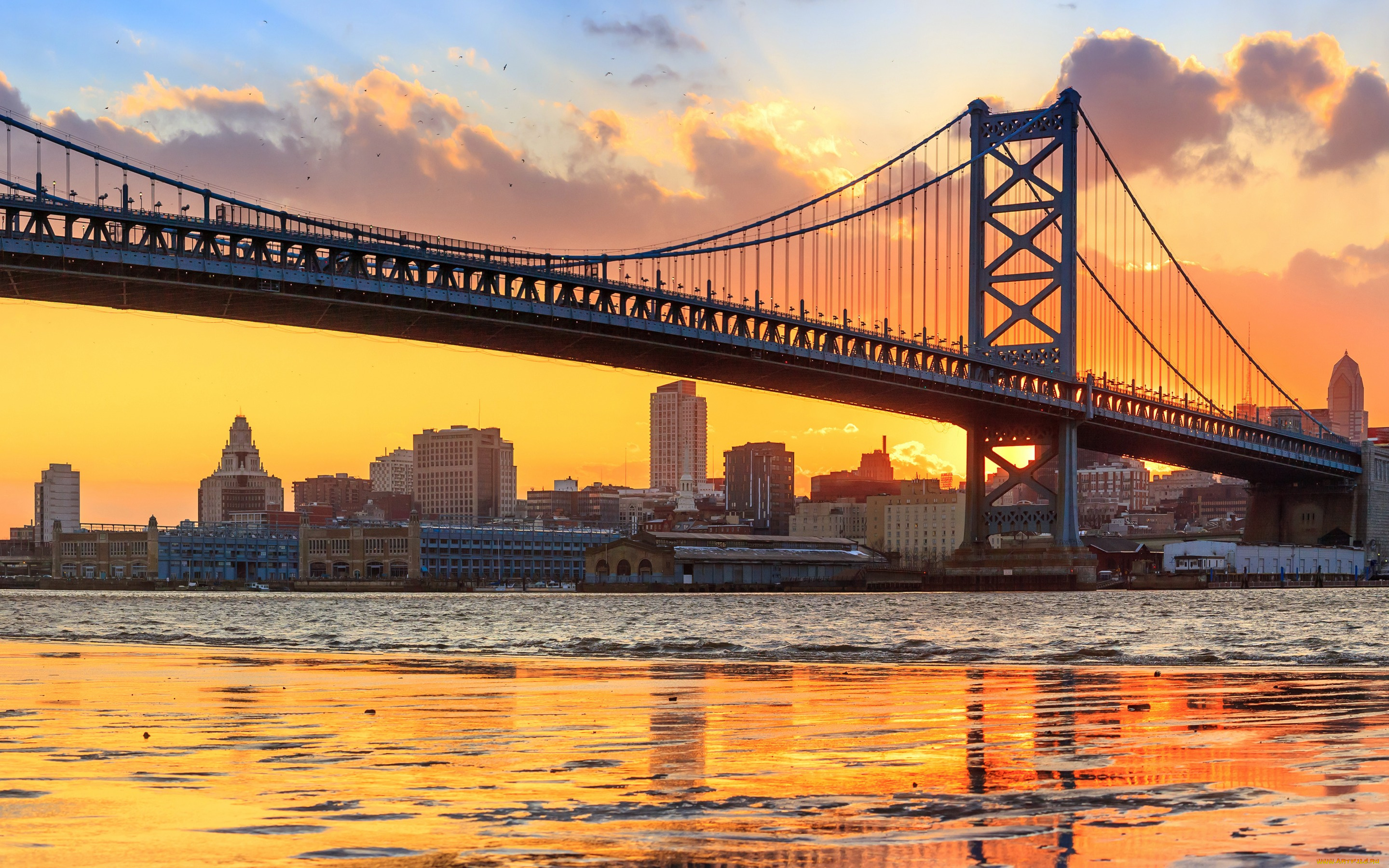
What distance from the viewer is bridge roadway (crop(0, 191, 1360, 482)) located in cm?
6544

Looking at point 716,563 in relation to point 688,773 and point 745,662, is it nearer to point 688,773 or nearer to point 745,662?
point 745,662

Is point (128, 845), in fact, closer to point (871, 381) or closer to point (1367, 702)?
point (1367, 702)

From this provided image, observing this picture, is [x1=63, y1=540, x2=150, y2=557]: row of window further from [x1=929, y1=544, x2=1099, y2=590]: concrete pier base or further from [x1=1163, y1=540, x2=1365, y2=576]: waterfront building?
[x1=1163, y1=540, x2=1365, y2=576]: waterfront building

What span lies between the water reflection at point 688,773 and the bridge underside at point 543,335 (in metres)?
49.5

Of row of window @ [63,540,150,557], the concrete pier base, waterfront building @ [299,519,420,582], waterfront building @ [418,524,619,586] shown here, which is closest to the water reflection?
the concrete pier base

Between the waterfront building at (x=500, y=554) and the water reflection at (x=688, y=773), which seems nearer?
the water reflection at (x=688, y=773)

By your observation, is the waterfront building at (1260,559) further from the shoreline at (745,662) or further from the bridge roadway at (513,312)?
the shoreline at (745,662)

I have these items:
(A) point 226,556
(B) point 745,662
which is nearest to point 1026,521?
(B) point 745,662

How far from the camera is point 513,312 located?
77.2 metres

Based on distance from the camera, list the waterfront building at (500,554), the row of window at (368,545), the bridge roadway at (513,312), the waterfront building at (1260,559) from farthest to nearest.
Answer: the waterfront building at (500,554) < the row of window at (368,545) < the waterfront building at (1260,559) < the bridge roadway at (513,312)

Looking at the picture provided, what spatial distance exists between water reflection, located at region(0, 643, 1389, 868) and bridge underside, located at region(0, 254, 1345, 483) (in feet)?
163

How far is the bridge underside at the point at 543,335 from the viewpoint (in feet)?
220

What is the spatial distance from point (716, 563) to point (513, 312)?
222ft

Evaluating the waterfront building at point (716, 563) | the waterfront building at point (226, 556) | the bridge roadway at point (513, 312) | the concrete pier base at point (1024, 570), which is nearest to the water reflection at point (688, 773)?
the bridge roadway at point (513, 312)
